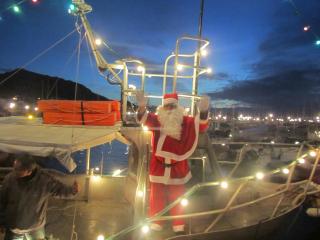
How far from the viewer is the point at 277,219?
5.30 meters

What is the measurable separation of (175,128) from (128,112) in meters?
2.50

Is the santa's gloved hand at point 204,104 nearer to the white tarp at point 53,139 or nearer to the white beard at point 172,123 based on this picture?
the white beard at point 172,123

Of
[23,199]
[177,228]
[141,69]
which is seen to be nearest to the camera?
[23,199]

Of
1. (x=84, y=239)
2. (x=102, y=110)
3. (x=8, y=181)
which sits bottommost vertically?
(x=84, y=239)

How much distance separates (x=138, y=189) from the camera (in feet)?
15.3

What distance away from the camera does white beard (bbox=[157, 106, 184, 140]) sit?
16.5 feet

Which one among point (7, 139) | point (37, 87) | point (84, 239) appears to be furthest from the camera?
point (37, 87)

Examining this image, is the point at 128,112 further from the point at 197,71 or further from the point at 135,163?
the point at 197,71

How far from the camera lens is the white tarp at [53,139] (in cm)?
434

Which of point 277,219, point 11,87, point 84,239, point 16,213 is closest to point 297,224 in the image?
point 277,219

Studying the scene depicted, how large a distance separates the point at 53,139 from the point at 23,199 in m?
1.08

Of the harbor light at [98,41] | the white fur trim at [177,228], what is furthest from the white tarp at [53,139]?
the harbor light at [98,41]

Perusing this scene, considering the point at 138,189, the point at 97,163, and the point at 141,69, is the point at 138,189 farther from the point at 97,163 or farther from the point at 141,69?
the point at 97,163

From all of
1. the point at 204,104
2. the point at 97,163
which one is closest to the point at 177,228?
the point at 204,104
